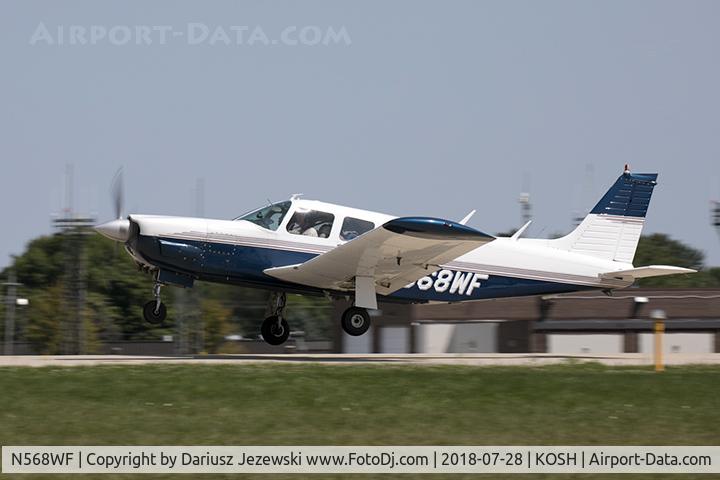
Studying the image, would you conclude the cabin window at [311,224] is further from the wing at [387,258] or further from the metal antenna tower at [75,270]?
the metal antenna tower at [75,270]

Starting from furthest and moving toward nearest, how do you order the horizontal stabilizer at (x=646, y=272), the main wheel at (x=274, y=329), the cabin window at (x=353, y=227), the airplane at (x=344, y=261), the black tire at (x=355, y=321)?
1. the main wheel at (x=274, y=329)
2. the horizontal stabilizer at (x=646, y=272)
3. the black tire at (x=355, y=321)
4. the cabin window at (x=353, y=227)
5. the airplane at (x=344, y=261)

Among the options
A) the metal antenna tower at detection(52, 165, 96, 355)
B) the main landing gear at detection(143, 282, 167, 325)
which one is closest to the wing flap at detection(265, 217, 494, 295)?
the main landing gear at detection(143, 282, 167, 325)

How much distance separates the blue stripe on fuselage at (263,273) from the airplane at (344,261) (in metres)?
0.02

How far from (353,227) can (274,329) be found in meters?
2.78

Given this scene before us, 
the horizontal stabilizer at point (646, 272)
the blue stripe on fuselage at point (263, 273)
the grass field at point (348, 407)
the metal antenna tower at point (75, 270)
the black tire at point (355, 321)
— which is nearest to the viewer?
Answer: the grass field at point (348, 407)

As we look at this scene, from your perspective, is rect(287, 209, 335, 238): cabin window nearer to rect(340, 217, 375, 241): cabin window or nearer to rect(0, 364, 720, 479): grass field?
rect(340, 217, 375, 241): cabin window

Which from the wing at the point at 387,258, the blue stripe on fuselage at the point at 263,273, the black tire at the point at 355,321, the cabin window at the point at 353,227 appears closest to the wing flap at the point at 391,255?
the wing at the point at 387,258

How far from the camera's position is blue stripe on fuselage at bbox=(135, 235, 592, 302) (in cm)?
1886

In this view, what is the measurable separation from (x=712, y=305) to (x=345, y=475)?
30.3m

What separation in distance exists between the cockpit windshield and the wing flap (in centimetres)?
81

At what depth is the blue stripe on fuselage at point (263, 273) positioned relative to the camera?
18.9 m

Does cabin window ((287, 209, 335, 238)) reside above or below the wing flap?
above

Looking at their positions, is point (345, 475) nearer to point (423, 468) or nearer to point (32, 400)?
point (423, 468)

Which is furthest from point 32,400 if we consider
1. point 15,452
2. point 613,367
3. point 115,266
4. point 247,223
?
point 115,266
